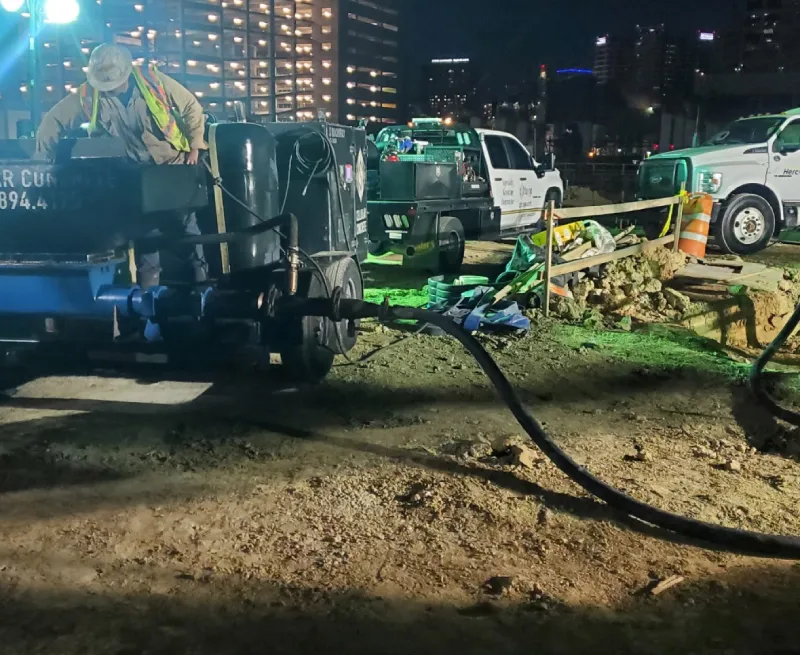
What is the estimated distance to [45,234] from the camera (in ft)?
17.6

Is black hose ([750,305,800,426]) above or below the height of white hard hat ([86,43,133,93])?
below

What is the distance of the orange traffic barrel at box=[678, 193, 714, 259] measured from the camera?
12.6 metres

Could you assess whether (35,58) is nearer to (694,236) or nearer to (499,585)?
(499,585)

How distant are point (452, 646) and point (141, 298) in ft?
11.1

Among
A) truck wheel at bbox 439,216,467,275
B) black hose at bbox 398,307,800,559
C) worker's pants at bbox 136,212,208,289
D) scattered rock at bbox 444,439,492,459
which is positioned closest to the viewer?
black hose at bbox 398,307,800,559

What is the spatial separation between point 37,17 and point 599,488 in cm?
813

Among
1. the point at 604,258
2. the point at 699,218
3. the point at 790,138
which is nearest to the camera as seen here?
the point at 604,258

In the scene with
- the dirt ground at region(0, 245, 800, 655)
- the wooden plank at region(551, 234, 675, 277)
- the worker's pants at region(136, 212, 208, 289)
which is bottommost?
the dirt ground at region(0, 245, 800, 655)

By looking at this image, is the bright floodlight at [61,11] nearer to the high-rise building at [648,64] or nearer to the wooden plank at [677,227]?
the wooden plank at [677,227]

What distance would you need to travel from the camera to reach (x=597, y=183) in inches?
1246

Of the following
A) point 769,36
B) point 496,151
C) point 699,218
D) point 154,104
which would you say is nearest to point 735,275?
point 699,218

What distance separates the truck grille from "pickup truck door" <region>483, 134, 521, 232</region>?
236cm

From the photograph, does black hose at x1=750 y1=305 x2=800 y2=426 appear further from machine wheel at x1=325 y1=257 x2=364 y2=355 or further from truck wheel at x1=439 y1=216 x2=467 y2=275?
truck wheel at x1=439 y1=216 x2=467 y2=275

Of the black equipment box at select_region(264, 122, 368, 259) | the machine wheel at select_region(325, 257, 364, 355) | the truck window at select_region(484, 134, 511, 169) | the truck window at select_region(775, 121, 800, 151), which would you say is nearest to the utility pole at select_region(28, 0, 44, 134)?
the black equipment box at select_region(264, 122, 368, 259)
